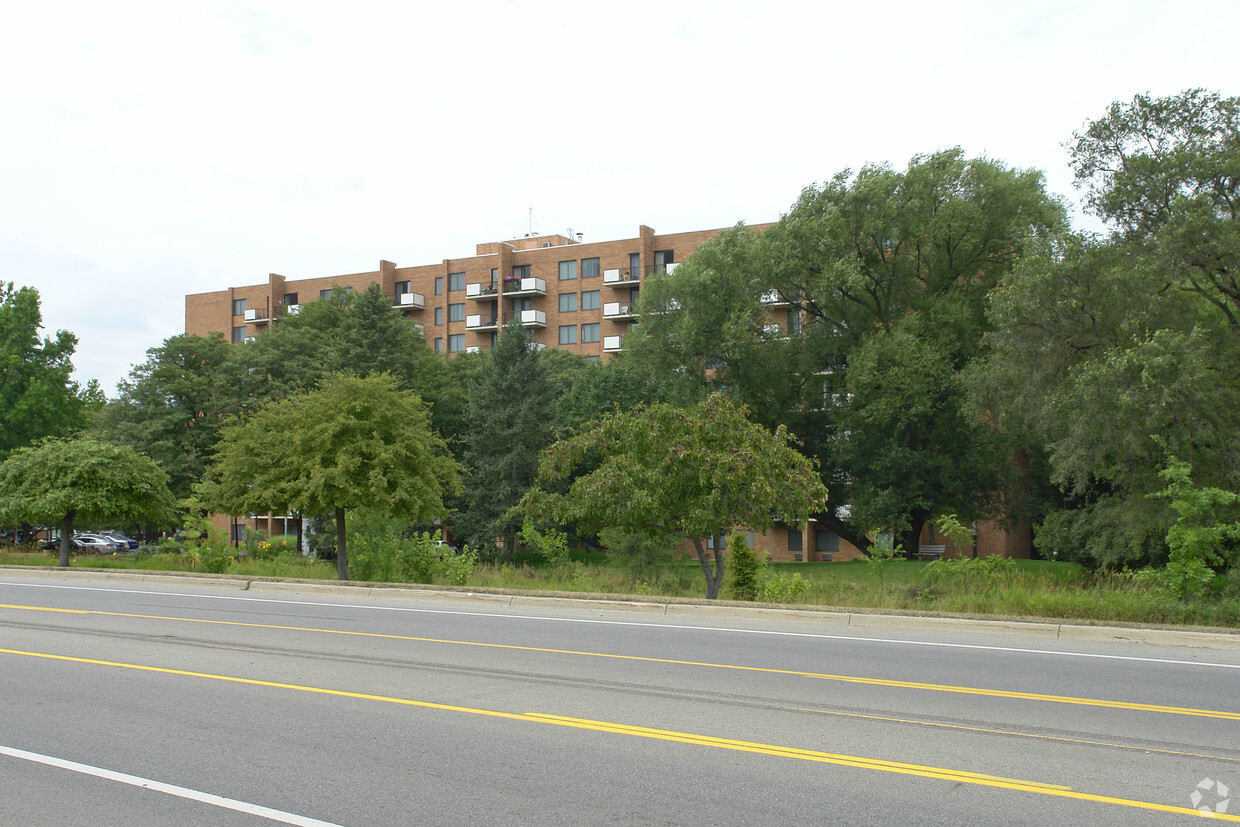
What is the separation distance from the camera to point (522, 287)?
253ft

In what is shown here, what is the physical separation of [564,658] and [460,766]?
450 cm

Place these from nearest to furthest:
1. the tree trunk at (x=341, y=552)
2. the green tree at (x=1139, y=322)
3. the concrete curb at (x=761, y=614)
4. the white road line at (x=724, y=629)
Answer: the white road line at (x=724, y=629), the concrete curb at (x=761, y=614), the green tree at (x=1139, y=322), the tree trunk at (x=341, y=552)

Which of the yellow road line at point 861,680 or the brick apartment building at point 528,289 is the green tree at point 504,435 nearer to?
the brick apartment building at point 528,289

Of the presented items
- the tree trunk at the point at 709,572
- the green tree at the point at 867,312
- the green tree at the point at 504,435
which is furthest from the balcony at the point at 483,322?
the tree trunk at the point at 709,572

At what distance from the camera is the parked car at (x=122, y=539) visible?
69.0 meters

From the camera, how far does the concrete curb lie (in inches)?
480

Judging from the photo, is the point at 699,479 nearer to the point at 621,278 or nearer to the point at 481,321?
the point at 621,278

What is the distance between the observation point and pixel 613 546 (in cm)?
3369

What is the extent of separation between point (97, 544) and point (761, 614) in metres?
62.3

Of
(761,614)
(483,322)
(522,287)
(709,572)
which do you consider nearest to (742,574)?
(709,572)

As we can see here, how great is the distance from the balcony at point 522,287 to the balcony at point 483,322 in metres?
2.85

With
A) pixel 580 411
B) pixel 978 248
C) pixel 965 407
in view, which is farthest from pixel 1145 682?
pixel 580 411

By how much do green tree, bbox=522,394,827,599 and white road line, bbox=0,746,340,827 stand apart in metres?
14.2

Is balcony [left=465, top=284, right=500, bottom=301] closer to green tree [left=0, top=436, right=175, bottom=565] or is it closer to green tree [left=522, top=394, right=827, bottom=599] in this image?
green tree [left=0, top=436, right=175, bottom=565]
